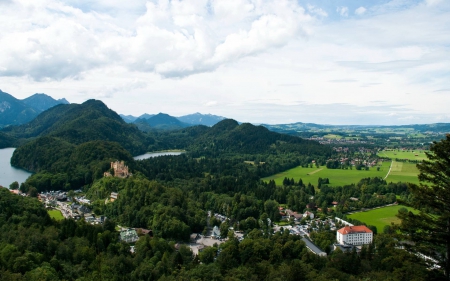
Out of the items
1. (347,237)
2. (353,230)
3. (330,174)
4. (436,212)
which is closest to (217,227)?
(347,237)

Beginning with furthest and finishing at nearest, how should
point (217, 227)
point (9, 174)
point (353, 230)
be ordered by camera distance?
point (9, 174), point (217, 227), point (353, 230)

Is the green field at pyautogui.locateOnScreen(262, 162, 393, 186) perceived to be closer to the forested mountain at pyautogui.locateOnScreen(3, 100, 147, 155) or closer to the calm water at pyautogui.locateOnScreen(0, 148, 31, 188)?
the calm water at pyautogui.locateOnScreen(0, 148, 31, 188)

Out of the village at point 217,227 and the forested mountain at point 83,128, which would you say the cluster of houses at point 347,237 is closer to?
the village at point 217,227

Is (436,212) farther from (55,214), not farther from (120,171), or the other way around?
(120,171)

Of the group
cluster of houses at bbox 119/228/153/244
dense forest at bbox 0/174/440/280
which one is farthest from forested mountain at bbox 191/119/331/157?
dense forest at bbox 0/174/440/280

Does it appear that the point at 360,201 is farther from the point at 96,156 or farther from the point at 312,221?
the point at 96,156

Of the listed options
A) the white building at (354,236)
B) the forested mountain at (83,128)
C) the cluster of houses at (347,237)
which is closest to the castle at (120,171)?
the cluster of houses at (347,237)
